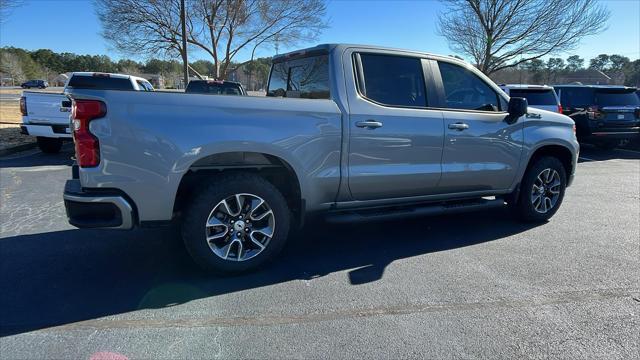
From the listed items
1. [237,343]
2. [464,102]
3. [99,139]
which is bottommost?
[237,343]

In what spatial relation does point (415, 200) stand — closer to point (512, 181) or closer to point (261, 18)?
point (512, 181)

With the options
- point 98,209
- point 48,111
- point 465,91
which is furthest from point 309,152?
point 48,111

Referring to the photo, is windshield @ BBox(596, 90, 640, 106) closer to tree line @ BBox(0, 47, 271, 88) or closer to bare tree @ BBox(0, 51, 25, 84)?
tree line @ BBox(0, 47, 271, 88)

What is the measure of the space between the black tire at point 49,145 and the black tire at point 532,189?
33.5ft

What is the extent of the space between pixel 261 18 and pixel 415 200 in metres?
23.6

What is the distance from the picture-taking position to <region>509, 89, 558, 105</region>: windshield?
11219 millimetres

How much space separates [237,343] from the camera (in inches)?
111

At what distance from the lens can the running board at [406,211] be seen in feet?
13.9

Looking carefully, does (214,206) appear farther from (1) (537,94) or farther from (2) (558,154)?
(1) (537,94)

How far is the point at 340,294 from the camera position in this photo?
3527 millimetres

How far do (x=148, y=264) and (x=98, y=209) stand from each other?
0.91 m

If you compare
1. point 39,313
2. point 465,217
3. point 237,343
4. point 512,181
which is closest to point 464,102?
point 512,181

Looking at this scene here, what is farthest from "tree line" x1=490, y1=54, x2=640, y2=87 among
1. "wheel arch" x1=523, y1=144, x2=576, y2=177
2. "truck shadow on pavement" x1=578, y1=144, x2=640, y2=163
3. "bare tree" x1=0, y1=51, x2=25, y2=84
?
Result: "bare tree" x1=0, y1=51, x2=25, y2=84

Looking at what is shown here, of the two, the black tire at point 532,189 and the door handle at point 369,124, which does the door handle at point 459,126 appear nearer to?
the door handle at point 369,124
